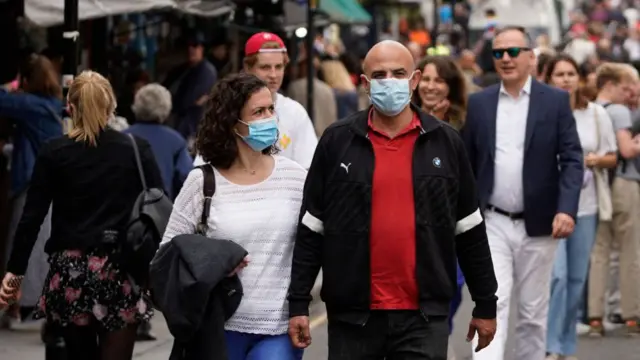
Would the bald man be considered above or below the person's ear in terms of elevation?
below

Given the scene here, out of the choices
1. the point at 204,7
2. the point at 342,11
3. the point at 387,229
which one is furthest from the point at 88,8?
the point at 342,11

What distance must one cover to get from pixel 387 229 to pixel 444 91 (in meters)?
3.57

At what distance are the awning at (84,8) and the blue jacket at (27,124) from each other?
65cm

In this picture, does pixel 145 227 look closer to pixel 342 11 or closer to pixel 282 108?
pixel 282 108

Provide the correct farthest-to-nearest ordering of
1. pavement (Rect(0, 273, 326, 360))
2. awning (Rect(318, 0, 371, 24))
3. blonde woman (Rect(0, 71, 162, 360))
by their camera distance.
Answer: awning (Rect(318, 0, 371, 24)), pavement (Rect(0, 273, 326, 360)), blonde woman (Rect(0, 71, 162, 360))

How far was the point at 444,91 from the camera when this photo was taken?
9938mm

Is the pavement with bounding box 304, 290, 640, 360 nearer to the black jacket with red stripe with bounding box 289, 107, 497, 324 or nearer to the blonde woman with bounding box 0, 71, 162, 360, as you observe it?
the blonde woman with bounding box 0, 71, 162, 360

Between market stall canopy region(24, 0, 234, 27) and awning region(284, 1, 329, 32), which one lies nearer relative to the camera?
market stall canopy region(24, 0, 234, 27)

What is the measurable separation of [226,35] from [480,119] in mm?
10907

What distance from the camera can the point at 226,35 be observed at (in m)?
19.9

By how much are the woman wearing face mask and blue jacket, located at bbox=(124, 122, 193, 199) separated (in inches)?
103

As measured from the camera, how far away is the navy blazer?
9.09 m

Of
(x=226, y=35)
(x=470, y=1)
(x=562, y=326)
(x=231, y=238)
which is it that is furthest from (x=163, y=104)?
(x=470, y=1)

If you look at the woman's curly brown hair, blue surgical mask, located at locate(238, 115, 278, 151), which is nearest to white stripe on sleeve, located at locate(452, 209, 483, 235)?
blue surgical mask, located at locate(238, 115, 278, 151)
